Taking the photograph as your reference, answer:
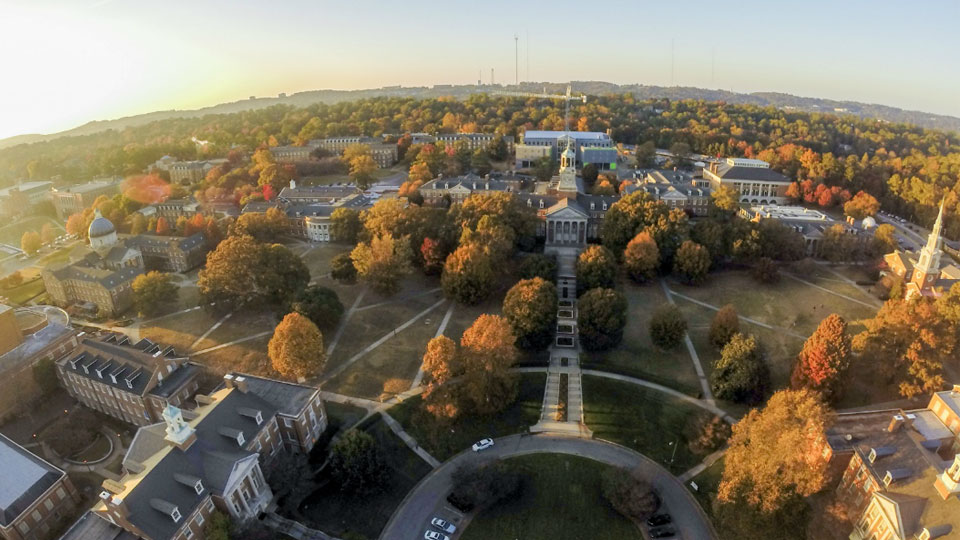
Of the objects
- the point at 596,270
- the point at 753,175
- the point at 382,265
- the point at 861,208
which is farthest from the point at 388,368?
the point at 753,175

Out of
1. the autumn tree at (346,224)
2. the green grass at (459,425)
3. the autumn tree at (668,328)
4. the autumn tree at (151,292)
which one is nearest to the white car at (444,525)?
the green grass at (459,425)

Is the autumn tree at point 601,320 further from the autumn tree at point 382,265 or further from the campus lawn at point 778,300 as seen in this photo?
the autumn tree at point 382,265

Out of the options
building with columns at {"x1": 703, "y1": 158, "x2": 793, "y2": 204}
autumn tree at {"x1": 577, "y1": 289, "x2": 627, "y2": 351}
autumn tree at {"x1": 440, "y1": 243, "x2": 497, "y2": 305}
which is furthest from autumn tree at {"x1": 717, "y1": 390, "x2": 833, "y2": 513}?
building with columns at {"x1": 703, "y1": 158, "x2": 793, "y2": 204}

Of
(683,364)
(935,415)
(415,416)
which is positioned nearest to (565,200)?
(683,364)

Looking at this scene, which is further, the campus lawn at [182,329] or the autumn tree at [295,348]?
the campus lawn at [182,329]

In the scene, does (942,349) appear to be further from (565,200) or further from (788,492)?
(565,200)

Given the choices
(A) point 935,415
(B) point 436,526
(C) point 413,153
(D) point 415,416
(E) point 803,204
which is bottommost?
(B) point 436,526
